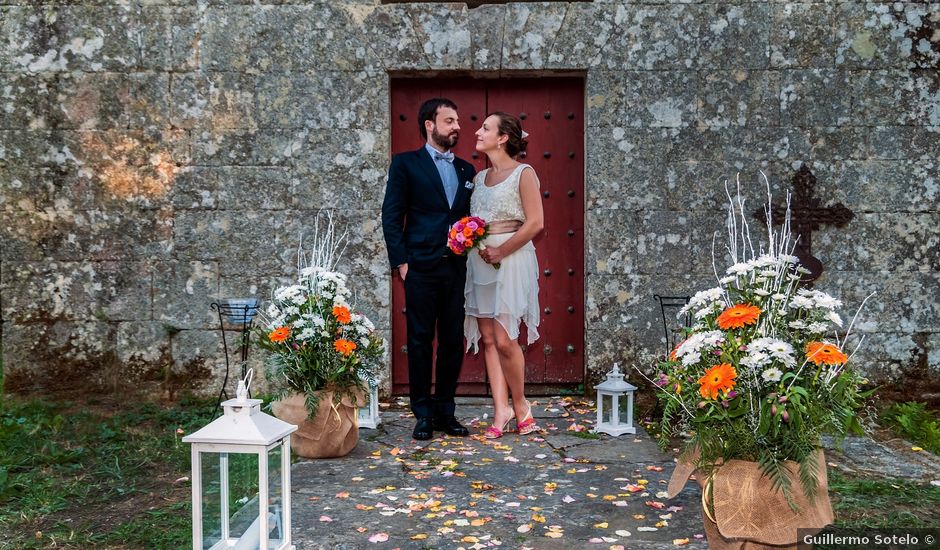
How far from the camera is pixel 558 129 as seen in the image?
5762 millimetres

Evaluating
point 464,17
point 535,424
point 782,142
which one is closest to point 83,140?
point 464,17

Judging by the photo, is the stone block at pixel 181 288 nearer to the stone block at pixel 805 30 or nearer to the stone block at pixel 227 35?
the stone block at pixel 227 35

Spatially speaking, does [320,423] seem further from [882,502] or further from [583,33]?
[583,33]

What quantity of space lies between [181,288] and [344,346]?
194cm

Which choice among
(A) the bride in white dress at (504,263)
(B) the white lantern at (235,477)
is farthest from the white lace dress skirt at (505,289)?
(B) the white lantern at (235,477)

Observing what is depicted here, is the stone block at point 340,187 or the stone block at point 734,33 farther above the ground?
the stone block at point 734,33

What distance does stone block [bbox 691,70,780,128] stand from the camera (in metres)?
5.49

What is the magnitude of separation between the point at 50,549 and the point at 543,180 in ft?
12.4

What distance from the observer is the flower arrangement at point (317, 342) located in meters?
4.12

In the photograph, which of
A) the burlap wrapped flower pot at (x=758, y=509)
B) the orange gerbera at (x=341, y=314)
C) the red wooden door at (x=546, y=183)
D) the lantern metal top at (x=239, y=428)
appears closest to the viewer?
the lantern metal top at (x=239, y=428)

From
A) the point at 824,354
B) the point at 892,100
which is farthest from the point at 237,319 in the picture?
the point at 892,100

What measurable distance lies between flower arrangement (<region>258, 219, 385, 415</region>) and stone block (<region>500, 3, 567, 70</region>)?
212 cm

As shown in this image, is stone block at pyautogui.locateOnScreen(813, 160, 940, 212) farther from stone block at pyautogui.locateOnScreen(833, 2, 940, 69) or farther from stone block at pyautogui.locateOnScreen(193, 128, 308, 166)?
stone block at pyautogui.locateOnScreen(193, 128, 308, 166)

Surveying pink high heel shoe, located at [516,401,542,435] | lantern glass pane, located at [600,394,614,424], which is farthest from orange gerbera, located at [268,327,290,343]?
lantern glass pane, located at [600,394,614,424]
